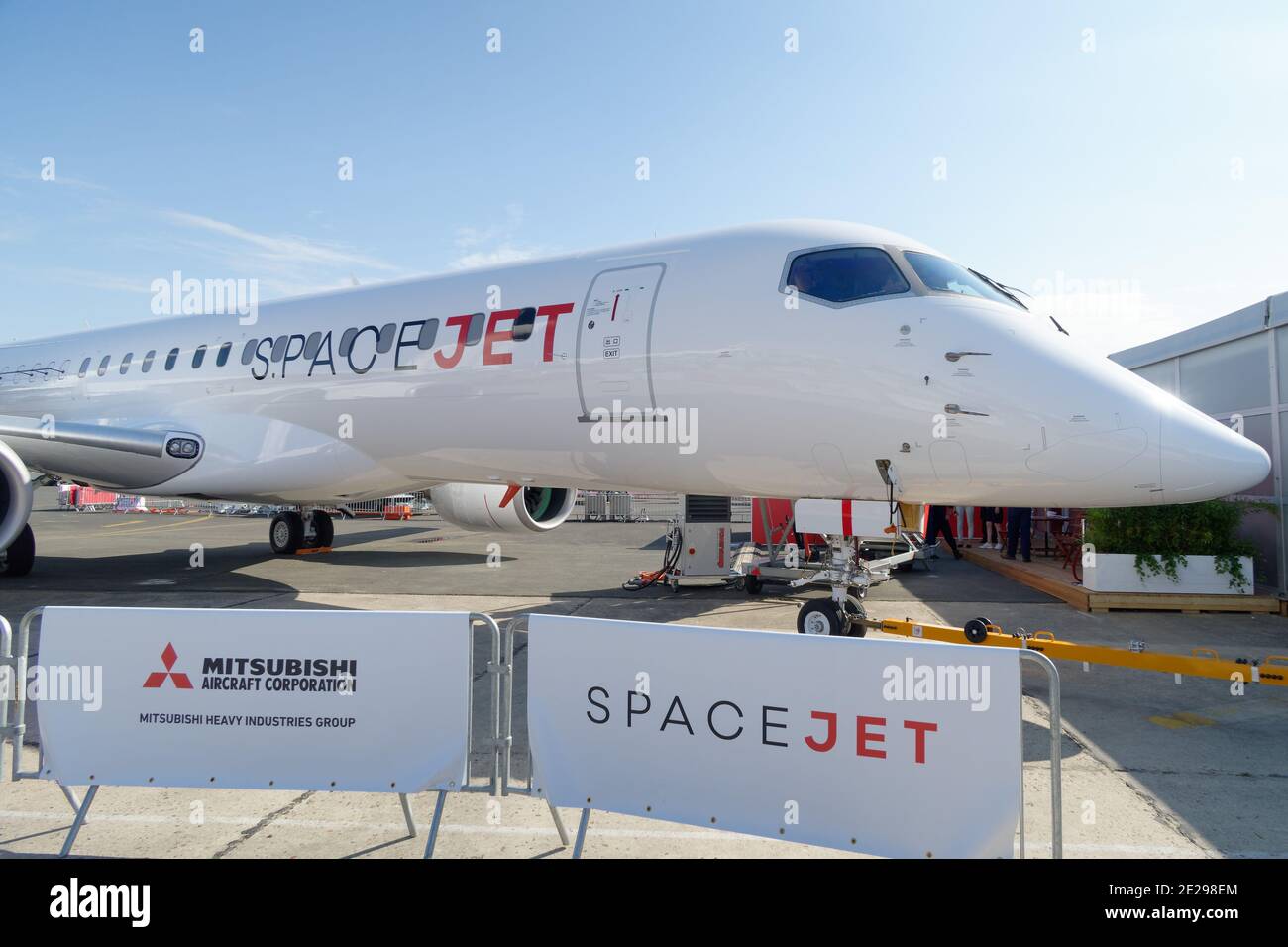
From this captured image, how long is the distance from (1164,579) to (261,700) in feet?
33.6

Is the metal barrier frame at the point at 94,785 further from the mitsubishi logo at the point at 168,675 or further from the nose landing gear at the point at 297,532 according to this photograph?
the nose landing gear at the point at 297,532

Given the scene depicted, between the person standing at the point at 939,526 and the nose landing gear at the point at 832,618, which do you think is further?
the person standing at the point at 939,526

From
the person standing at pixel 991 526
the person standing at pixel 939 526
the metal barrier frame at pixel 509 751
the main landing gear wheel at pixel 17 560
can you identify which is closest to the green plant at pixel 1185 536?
the person standing at pixel 939 526

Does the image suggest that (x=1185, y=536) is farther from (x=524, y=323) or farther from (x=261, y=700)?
(x=261, y=700)

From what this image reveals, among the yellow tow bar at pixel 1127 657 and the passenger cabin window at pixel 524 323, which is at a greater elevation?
the passenger cabin window at pixel 524 323

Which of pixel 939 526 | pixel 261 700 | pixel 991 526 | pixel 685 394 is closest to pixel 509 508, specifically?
pixel 685 394

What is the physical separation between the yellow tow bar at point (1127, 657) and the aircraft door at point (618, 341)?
2923mm

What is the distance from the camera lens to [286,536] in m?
16.7

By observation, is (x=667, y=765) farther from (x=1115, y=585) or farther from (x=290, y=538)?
(x=290, y=538)

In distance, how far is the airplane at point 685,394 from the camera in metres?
5.49

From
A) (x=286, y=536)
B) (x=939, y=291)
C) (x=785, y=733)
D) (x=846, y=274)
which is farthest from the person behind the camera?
(x=286, y=536)

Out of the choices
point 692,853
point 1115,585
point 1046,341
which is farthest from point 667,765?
point 1115,585

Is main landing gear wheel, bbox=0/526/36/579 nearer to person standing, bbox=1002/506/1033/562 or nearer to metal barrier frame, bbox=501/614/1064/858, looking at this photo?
metal barrier frame, bbox=501/614/1064/858

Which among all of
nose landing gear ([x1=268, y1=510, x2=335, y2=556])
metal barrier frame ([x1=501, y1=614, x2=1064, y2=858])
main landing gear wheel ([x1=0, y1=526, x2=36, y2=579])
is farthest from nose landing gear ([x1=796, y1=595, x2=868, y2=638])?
nose landing gear ([x1=268, y1=510, x2=335, y2=556])
